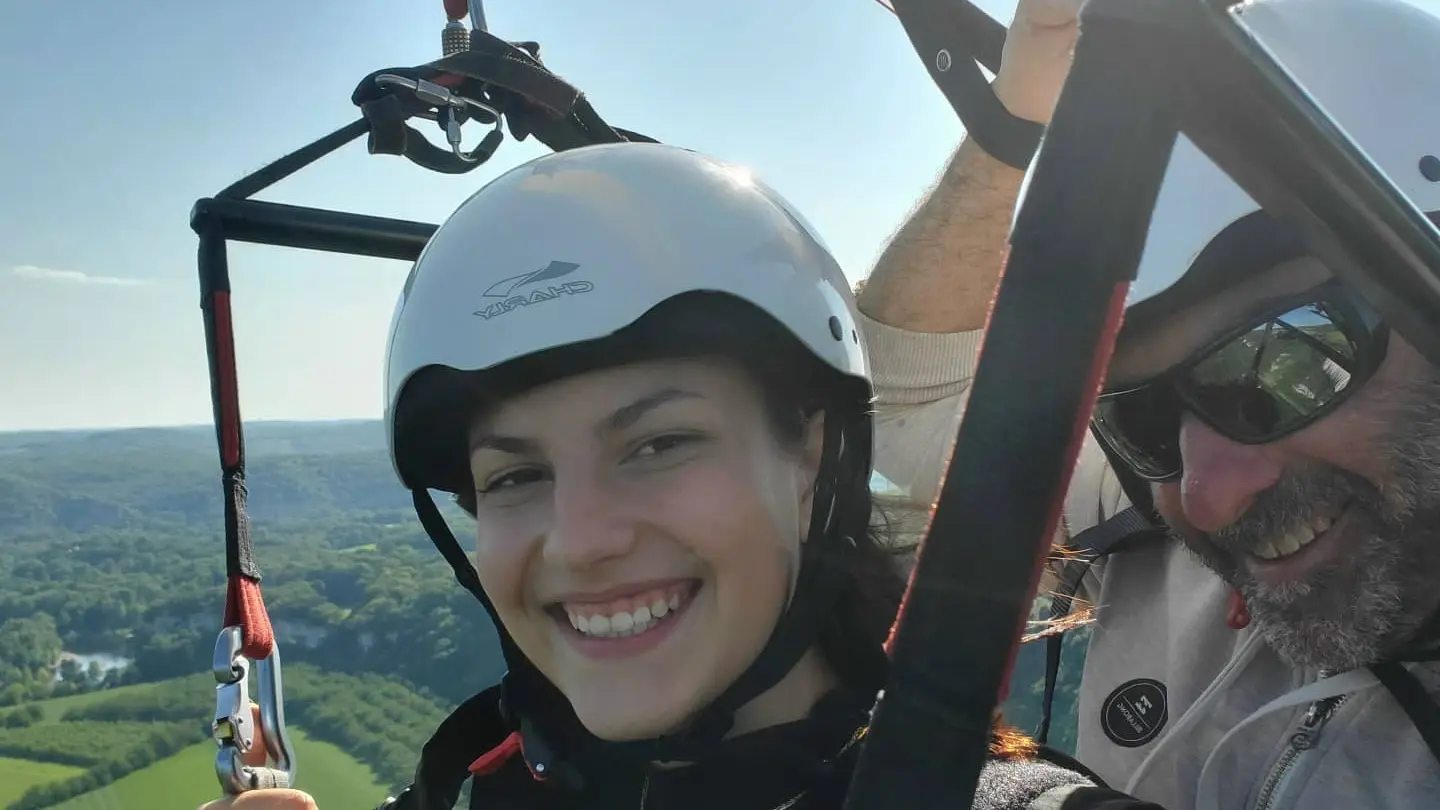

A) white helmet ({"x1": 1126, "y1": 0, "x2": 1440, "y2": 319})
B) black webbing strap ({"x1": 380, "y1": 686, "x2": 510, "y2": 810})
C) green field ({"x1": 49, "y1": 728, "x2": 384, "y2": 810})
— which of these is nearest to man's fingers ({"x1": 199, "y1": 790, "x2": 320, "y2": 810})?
black webbing strap ({"x1": 380, "y1": 686, "x2": 510, "y2": 810})

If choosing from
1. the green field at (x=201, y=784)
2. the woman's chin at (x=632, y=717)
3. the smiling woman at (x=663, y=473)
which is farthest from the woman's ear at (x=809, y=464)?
the green field at (x=201, y=784)

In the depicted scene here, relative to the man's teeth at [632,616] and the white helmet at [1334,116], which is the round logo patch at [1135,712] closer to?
the white helmet at [1334,116]

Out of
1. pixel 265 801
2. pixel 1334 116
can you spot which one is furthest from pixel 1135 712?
pixel 265 801

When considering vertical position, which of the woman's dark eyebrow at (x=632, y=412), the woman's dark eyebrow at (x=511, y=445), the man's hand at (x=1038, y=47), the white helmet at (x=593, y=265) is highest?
the man's hand at (x=1038, y=47)

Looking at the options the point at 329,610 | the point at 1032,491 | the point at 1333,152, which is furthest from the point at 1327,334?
the point at 329,610

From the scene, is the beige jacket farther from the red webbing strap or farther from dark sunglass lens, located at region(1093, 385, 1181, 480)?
the red webbing strap

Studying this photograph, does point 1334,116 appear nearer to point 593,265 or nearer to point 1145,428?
point 1145,428
